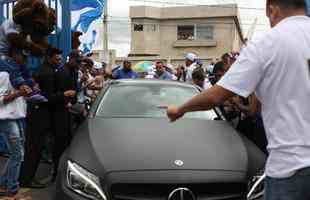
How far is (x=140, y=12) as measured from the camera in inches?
2056

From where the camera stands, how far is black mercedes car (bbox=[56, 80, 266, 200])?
439 cm

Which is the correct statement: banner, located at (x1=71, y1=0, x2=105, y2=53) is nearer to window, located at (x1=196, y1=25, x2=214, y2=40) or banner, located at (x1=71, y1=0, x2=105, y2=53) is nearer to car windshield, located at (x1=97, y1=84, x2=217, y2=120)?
car windshield, located at (x1=97, y1=84, x2=217, y2=120)

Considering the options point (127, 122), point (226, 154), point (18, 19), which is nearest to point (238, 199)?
point (226, 154)

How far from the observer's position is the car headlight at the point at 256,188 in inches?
179

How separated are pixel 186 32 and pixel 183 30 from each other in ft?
1.28

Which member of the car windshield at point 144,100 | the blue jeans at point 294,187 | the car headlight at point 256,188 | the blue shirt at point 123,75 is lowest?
the blue shirt at point 123,75

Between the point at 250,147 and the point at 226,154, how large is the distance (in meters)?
0.40

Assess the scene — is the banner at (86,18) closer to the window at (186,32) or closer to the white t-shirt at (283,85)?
the white t-shirt at (283,85)

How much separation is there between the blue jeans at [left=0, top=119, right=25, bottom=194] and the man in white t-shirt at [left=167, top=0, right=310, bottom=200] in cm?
366

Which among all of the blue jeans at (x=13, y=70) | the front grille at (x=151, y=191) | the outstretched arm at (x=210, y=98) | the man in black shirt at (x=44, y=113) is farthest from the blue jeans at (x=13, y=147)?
the outstretched arm at (x=210, y=98)

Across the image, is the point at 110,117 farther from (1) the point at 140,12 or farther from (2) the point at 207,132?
(1) the point at 140,12

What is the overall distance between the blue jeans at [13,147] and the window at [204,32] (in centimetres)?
4424

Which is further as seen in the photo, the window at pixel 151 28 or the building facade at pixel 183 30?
the window at pixel 151 28

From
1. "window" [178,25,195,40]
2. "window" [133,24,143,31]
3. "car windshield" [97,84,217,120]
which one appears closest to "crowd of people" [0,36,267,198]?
"car windshield" [97,84,217,120]
